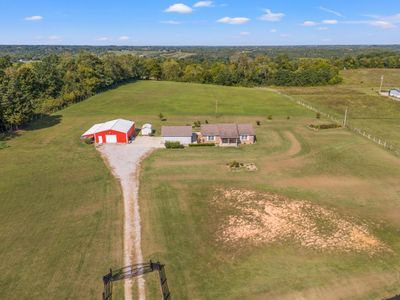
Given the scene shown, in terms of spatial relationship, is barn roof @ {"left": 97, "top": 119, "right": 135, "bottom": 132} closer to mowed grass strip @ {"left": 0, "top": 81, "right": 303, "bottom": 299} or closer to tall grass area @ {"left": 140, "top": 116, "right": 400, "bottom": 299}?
mowed grass strip @ {"left": 0, "top": 81, "right": 303, "bottom": 299}

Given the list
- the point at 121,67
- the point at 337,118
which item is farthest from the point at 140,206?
the point at 121,67

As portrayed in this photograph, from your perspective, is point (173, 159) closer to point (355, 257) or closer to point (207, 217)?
point (207, 217)

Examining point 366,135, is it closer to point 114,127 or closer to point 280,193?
point 280,193

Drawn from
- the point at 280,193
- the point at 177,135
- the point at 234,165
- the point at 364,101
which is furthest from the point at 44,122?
the point at 364,101

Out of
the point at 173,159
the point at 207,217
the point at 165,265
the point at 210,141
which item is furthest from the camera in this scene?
the point at 210,141

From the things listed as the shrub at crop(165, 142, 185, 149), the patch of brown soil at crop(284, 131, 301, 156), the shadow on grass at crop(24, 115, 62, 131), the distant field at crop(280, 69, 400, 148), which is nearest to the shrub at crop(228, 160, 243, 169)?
the patch of brown soil at crop(284, 131, 301, 156)
